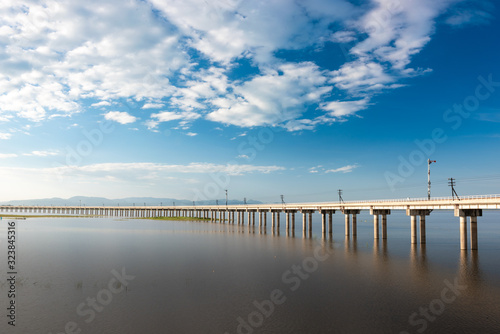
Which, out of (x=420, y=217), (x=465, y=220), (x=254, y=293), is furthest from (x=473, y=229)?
(x=254, y=293)

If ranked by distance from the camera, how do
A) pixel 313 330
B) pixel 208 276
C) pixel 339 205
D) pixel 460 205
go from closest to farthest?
pixel 313 330
pixel 208 276
pixel 460 205
pixel 339 205

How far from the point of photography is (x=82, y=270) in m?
34.3

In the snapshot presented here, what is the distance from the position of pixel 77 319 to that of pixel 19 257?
92.8 feet

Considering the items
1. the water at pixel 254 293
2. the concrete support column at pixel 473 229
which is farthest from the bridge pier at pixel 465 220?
the water at pixel 254 293

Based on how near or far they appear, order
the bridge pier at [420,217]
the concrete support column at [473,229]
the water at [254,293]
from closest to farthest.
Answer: the water at [254,293] < the concrete support column at [473,229] < the bridge pier at [420,217]

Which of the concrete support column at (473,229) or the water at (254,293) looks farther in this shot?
the concrete support column at (473,229)

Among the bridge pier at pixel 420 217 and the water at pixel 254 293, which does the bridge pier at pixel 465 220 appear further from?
the bridge pier at pixel 420 217

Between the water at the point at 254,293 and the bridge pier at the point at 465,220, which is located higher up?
the bridge pier at the point at 465,220

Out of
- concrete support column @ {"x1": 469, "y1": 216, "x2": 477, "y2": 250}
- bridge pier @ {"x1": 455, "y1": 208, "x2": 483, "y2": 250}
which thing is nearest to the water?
bridge pier @ {"x1": 455, "y1": 208, "x2": 483, "y2": 250}

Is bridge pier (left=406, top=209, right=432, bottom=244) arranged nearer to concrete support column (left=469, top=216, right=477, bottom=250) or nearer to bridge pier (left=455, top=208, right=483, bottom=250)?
bridge pier (left=455, top=208, right=483, bottom=250)

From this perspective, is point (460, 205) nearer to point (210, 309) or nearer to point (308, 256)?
point (308, 256)

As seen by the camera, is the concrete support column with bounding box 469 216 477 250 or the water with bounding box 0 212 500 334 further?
the concrete support column with bounding box 469 216 477 250

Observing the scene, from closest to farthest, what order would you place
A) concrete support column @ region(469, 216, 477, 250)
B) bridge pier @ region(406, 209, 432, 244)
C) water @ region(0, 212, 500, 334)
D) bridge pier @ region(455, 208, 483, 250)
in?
water @ region(0, 212, 500, 334) < concrete support column @ region(469, 216, 477, 250) < bridge pier @ region(455, 208, 483, 250) < bridge pier @ region(406, 209, 432, 244)

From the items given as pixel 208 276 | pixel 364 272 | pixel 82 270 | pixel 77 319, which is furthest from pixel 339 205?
pixel 77 319
